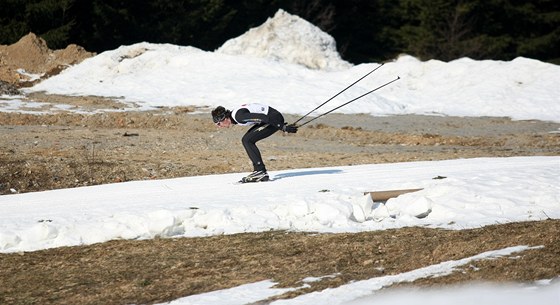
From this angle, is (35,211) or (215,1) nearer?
(35,211)

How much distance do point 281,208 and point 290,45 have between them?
30883 mm

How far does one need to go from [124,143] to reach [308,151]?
5302mm

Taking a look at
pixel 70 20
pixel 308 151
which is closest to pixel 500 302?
pixel 308 151

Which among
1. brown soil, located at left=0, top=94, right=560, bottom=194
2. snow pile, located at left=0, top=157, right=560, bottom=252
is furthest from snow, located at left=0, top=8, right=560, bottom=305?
brown soil, located at left=0, top=94, right=560, bottom=194

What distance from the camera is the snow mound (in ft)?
139

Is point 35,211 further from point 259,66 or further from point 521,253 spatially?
point 259,66

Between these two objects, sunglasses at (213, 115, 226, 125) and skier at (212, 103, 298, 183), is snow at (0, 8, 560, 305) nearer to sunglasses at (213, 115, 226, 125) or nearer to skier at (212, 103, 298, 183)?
skier at (212, 103, 298, 183)

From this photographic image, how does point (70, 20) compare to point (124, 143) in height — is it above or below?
above

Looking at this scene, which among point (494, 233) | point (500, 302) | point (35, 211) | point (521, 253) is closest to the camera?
point (500, 302)

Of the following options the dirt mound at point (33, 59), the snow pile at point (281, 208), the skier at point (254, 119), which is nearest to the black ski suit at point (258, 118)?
the skier at point (254, 119)

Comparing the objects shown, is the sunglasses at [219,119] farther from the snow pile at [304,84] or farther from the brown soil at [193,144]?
the snow pile at [304,84]

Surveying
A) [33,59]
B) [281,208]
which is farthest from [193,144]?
[33,59]

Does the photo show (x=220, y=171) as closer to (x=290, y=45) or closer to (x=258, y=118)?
(x=258, y=118)

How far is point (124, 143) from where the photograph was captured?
24.8 metres
